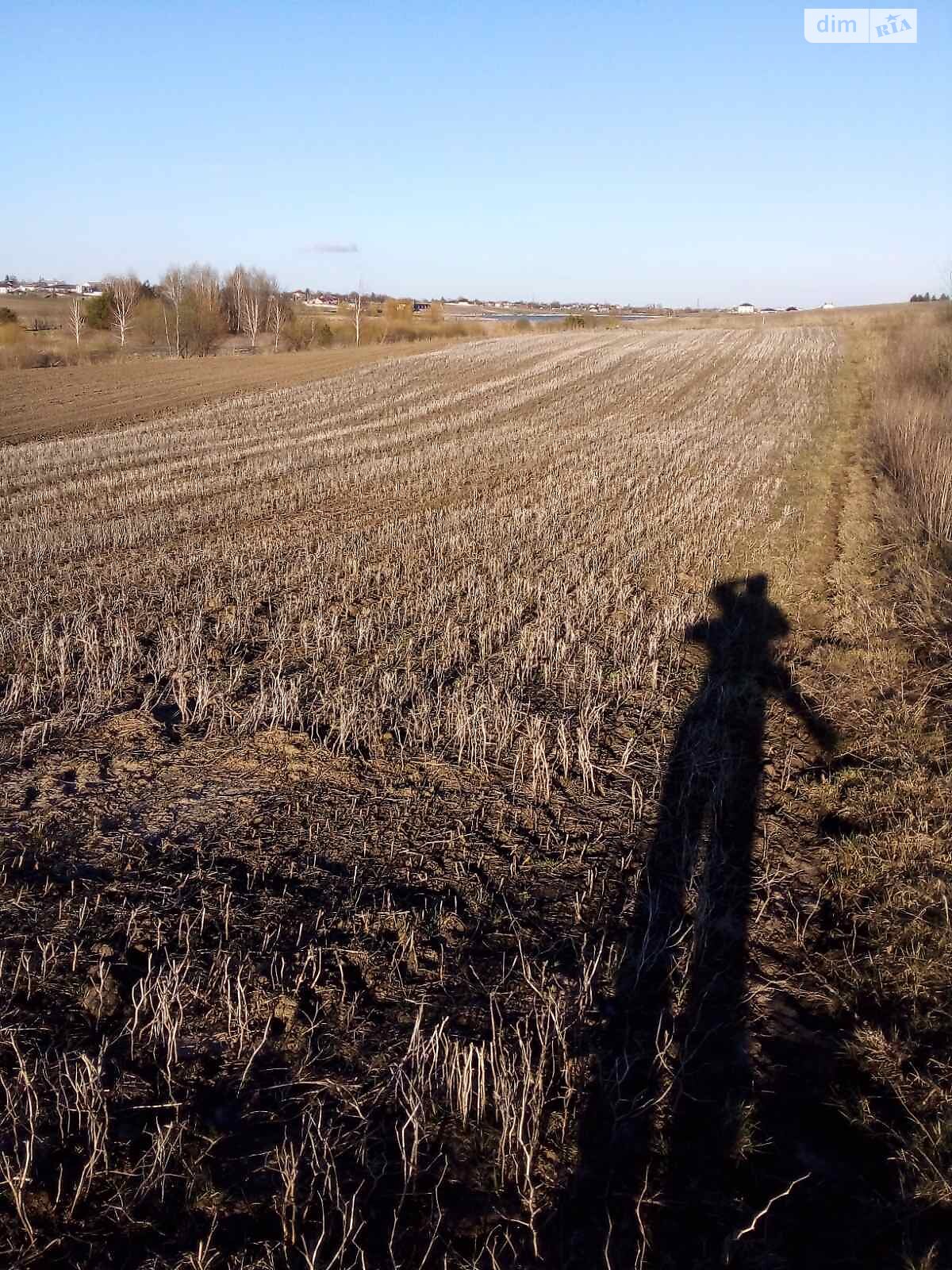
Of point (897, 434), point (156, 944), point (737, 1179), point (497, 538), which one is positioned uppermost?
point (897, 434)

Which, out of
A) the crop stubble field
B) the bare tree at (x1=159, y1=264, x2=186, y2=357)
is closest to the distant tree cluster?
the bare tree at (x1=159, y1=264, x2=186, y2=357)

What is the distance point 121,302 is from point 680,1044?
55.1 metres

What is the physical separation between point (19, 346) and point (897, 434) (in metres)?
40.0

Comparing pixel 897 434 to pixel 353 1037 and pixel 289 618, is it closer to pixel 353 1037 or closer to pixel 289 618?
pixel 289 618

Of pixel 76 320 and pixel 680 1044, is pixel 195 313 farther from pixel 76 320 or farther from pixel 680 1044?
pixel 680 1044

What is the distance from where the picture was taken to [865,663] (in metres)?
7.55

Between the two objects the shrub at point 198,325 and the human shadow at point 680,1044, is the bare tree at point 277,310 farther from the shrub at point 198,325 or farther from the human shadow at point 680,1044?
the human shadow at point 680,1044

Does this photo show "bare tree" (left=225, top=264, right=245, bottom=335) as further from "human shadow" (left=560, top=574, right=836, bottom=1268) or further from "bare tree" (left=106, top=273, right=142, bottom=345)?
"human shadow" (left=560, top=574, right=836, bottom=1268)

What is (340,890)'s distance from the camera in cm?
444

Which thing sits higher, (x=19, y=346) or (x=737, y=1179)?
(x=19, y=346)

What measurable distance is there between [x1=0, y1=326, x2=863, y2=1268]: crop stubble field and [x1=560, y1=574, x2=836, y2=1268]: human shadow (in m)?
0.02

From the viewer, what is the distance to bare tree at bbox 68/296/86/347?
155ft

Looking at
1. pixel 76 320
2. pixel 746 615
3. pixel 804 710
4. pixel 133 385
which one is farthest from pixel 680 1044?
pixel 76 320

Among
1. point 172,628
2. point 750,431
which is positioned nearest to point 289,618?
point 172,628
